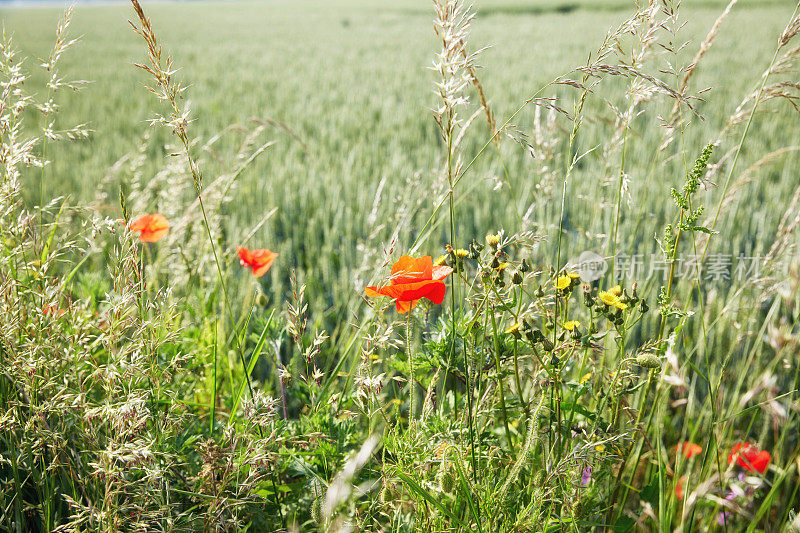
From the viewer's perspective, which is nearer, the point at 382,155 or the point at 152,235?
the point at 152,235

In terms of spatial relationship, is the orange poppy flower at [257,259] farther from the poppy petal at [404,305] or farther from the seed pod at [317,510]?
the seed pod at [317,510]

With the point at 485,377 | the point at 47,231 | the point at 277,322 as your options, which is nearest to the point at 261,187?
the point at 47,231

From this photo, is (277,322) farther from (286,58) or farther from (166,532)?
(286,58)

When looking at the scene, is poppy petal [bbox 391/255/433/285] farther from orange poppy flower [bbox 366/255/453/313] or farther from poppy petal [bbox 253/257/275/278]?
poppy petal [bbox 253/257/275/278]

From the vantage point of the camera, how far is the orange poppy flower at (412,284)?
34.6 inches

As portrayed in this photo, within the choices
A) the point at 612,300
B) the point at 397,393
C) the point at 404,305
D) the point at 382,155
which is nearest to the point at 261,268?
the point at 397,393

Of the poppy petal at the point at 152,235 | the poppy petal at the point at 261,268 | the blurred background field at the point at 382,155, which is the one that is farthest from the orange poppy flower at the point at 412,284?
the poppy petal at the point at 152,235

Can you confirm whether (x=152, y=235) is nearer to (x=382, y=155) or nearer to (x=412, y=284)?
(x=412, y=284)

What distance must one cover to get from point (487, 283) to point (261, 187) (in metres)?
2.54

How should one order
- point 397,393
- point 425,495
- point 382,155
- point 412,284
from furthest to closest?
point 382,155 < point 397,393 < point 412,284 < point 425,495

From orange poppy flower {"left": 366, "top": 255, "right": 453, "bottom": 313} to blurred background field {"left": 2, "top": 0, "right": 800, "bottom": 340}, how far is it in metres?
0.24

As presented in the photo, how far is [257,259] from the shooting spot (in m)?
1.44

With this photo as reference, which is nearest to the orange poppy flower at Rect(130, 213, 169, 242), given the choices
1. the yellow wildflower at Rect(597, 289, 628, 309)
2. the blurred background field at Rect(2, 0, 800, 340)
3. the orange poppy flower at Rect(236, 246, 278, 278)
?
the orange poppy flower at Rect(236, 246, 278, 278)

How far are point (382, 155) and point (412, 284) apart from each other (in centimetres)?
317
